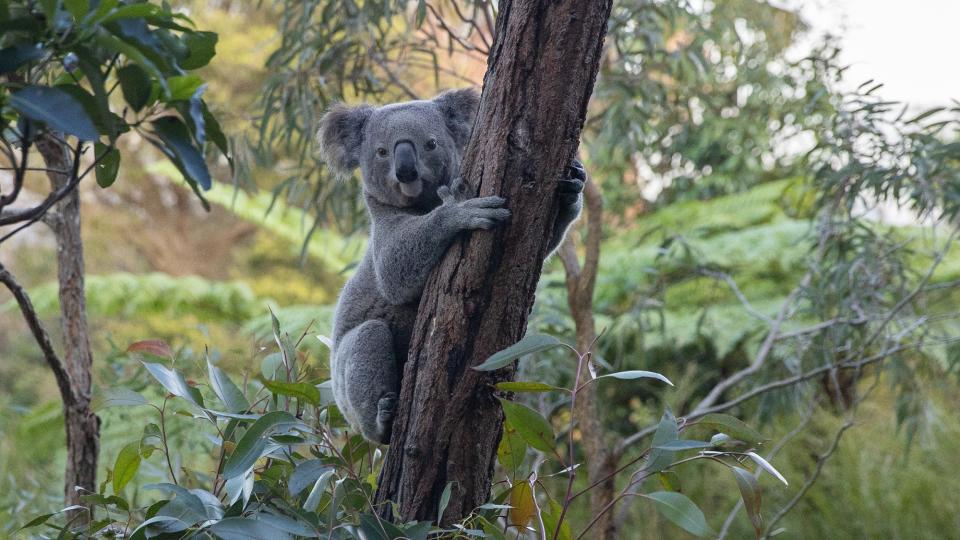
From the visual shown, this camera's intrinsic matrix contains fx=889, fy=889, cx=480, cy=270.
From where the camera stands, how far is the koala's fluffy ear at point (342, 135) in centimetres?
284

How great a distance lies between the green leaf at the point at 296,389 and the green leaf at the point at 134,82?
577 millimetres

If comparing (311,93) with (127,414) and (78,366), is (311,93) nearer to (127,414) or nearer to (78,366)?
(78,366)

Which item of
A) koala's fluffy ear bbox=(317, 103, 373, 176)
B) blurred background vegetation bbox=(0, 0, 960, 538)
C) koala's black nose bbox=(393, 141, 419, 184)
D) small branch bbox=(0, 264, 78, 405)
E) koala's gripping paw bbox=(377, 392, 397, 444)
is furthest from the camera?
blurred background vegetation bbox=(0, 0, 960, 538)

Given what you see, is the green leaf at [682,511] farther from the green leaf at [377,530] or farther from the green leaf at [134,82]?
the green leaf at [134,82]

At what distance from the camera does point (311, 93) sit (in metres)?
3.66

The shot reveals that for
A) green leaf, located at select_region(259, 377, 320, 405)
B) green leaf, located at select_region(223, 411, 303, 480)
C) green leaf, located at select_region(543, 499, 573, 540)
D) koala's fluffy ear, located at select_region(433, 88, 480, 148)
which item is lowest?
green leaf, located at select_region(543, 499, 573, 540)

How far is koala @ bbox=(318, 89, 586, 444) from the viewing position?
238 cm

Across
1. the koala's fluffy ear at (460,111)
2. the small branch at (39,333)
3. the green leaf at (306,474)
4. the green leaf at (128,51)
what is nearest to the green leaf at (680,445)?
the green leaf at (306,474)

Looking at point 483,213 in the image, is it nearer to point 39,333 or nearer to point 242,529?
point 242,529

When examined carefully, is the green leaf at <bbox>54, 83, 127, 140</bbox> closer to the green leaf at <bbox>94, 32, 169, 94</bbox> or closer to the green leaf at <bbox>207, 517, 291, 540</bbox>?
the green leaf at <bbox>94, 32, 169, 94</bbox>

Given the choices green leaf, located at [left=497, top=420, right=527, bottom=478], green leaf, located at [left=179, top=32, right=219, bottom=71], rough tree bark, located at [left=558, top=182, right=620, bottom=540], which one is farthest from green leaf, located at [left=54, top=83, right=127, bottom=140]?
rough tree bark, located at [left=558, top=182, right=620, bottom=540]

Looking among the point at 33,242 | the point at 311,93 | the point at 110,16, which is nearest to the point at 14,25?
the point at 110,16

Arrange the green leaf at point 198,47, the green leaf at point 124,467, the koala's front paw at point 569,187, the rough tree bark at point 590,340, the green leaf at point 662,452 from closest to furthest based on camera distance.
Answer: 1. the green leaf at point 198,47
2. the green leaf at point 662,452
3. the koala's front paw at point 569,187
4. the green leaf at point 124,467
5. the rough tree bark at point 590,340

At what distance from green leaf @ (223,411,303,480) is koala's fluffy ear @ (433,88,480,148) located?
127cm
